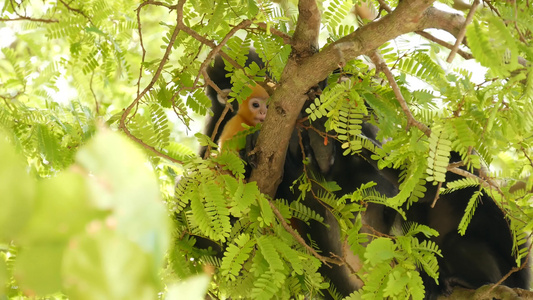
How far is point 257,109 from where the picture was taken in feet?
9.65

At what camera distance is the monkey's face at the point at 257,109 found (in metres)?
2.93

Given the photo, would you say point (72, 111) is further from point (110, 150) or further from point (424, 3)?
point (110, 150)

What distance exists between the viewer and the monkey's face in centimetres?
293

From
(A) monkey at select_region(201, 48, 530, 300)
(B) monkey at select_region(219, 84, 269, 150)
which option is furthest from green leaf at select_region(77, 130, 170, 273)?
(B) monkey at select_region(219, 84, 269, 150)

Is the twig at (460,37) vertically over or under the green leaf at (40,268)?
over

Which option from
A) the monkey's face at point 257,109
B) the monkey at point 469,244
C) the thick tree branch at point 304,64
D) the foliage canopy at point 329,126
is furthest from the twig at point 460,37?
the monkey's face at point 257,109

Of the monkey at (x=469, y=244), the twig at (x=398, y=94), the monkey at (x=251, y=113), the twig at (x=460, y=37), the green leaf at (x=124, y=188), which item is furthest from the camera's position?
the monkey at (x=251, y=113)

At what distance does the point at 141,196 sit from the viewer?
1.10ft

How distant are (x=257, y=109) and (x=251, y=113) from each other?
41 millimetres

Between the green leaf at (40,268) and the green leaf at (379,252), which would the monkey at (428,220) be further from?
the green leaf at (40,268)

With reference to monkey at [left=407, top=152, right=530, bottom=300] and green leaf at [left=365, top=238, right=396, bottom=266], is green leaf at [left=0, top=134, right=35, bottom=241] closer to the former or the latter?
green leaf at [left=365, top=238, right=396, bottom=266]

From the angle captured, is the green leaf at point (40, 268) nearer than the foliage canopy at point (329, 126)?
Yes

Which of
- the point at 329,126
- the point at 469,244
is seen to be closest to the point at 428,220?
the point at 469,244

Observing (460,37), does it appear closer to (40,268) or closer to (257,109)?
(40,268)
